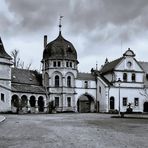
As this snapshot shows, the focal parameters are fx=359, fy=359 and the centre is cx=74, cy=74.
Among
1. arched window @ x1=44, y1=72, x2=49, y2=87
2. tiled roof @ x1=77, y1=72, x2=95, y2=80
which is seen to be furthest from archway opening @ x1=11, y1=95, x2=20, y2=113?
tiled roof @ x1=77, y1=72, x2=95, y2=80

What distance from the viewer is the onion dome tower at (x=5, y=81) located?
54.0 meters

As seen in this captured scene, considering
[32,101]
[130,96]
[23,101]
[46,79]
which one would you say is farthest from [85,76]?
[23,101]

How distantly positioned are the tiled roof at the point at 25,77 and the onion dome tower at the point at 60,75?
145 centimetres

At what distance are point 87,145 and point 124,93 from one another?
180ft

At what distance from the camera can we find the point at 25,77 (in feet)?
208

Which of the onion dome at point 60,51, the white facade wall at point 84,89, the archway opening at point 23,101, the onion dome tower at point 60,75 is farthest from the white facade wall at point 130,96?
the archway opening at point 23,101

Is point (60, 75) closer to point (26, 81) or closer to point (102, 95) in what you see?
point (26, 81)

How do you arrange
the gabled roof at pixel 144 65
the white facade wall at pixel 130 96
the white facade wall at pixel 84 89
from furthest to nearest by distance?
the gabled roof at pixel 144 65, the white facade wall at pixel 84 89, the white facade wall at pixel 130 96

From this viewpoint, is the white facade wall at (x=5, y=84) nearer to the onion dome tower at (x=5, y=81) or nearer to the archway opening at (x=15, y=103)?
the onion dome tower at (x=5, y=81)

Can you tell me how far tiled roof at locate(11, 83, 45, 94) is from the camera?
58344 millimetres

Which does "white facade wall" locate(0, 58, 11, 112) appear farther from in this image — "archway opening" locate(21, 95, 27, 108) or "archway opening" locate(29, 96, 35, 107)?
"archway opening" locate(29, 96, 35, 107)

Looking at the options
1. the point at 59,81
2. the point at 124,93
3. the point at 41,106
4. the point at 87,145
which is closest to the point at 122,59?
the point at 124,93

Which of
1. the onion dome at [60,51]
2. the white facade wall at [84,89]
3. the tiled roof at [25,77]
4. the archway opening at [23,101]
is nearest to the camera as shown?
the archway opening at [23,101]

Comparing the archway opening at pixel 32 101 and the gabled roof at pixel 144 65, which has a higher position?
the gabled roof at pixel 144 65
